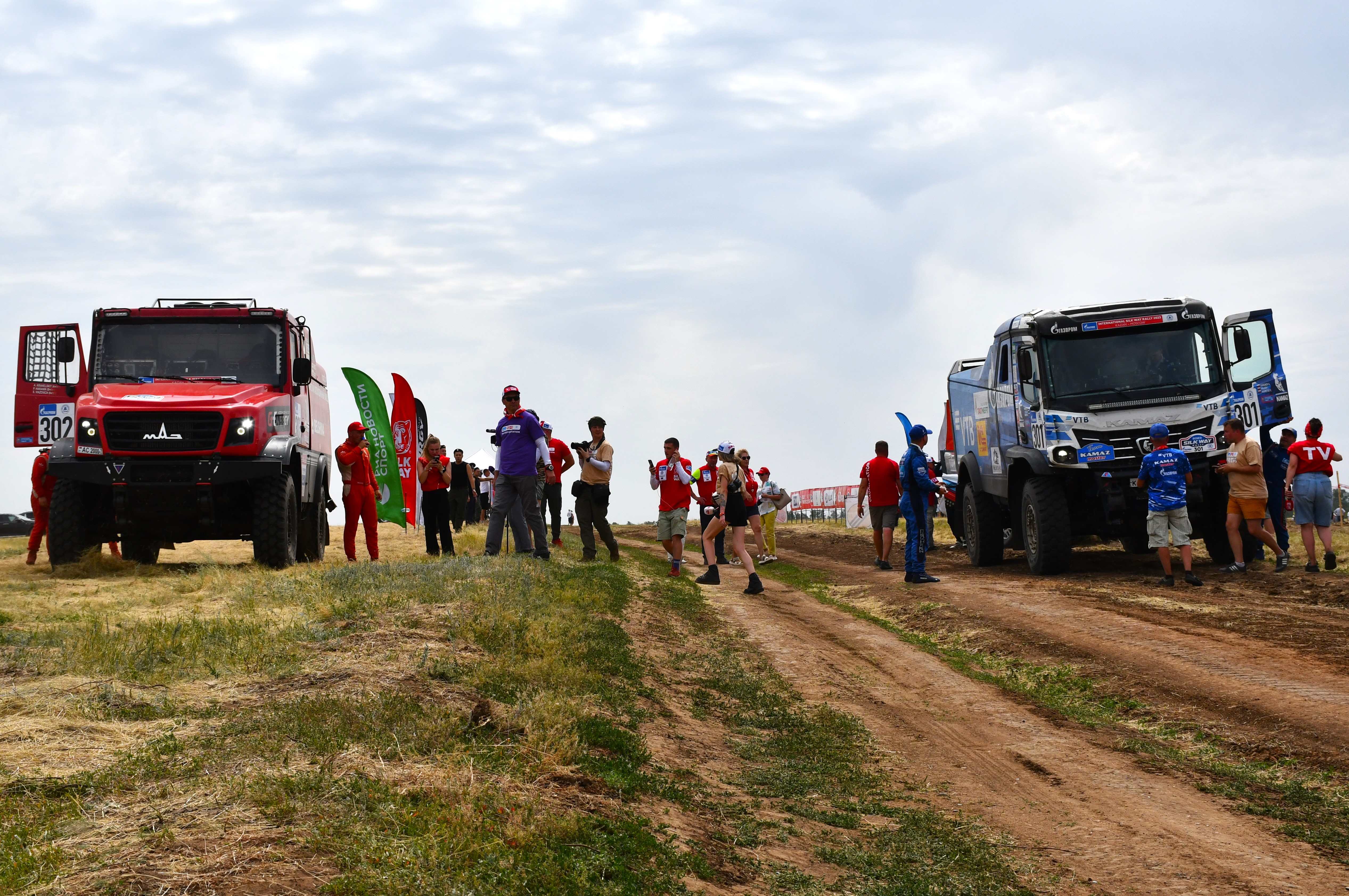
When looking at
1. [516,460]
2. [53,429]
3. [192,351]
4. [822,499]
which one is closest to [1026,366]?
[516,460]

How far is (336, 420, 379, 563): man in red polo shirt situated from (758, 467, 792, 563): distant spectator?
6.76 metres

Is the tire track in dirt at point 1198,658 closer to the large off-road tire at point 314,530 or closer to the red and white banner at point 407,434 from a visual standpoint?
the large off-road tire at point 314,530

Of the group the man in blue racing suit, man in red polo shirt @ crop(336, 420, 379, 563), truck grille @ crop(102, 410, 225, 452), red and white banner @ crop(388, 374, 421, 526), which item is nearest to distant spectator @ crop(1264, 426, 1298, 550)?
the man in blue racing suit

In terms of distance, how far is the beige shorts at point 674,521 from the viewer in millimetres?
15398

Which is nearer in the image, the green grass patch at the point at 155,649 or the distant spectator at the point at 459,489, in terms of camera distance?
the green grass patch at the point at 155,649

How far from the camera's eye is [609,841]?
13.2 ft

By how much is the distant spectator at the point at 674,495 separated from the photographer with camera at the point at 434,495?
2811 millimetres

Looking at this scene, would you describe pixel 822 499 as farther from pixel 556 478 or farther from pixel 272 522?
pixel 272 522

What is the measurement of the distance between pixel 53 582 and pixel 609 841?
→ 32.7 feet

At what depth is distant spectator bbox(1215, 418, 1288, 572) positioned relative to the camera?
1334cm

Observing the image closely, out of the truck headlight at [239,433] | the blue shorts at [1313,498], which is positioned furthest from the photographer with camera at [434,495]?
the blue shorts at [1313,498]

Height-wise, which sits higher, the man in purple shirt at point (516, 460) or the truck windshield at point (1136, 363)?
the truck windshield at point (1136, 363)

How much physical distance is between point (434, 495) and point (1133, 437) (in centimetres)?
907

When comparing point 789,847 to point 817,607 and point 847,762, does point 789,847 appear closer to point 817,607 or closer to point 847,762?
point 847,762
